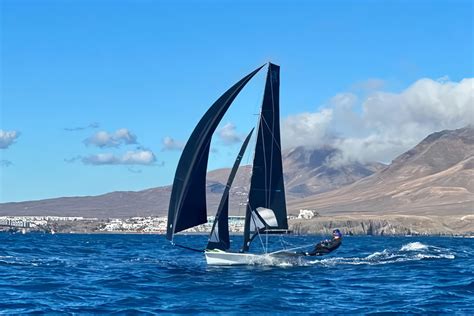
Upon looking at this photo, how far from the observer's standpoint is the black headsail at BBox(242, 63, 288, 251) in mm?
59062

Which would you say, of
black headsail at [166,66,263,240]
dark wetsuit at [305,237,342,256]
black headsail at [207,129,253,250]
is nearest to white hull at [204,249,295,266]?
black headsail at [207,129,253,250]

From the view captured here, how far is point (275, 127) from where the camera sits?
5981cm

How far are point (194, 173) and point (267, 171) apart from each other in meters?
5.68

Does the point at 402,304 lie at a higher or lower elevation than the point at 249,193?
lower

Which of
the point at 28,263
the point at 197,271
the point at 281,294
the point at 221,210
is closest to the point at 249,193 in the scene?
the point at 221,210

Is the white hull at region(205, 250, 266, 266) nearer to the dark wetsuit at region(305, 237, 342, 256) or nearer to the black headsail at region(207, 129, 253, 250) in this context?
the black headsail at region(207, 129, 253, 250)

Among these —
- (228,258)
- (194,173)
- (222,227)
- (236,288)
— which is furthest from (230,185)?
(236,288)

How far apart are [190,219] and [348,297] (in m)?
18.1

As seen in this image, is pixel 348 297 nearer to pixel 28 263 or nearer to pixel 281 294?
pixel 281 294

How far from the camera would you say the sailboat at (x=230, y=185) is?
57562 millimetres

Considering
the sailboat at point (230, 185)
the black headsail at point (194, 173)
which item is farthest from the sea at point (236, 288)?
the black headsail at point (194, 173)

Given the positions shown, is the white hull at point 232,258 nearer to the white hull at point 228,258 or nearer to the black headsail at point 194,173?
the white hull at point 228,258

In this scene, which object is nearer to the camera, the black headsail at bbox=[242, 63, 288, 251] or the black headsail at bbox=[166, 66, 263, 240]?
the black headsail at bbox=[166, 66, 263, 240]

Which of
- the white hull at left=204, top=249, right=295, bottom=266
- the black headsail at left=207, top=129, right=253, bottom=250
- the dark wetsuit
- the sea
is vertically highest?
the black headsail at left=207, top=129, right=253, bottom=250
